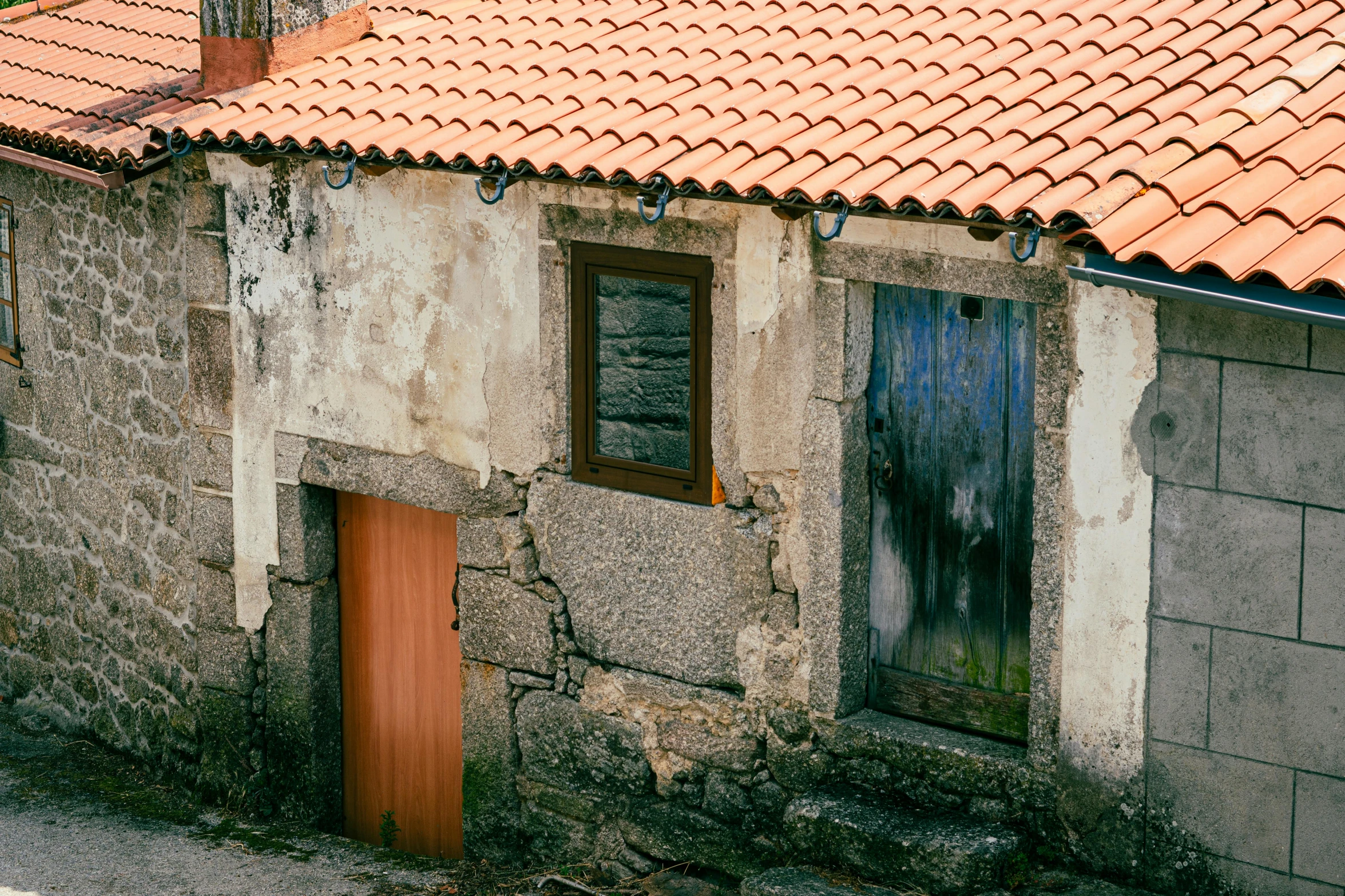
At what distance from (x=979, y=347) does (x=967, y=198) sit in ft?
2.66

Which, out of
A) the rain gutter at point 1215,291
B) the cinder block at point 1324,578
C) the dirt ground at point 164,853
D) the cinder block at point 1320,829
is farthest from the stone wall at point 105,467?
the cinder block at point 1320,829

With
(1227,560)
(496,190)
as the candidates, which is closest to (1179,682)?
(1227,560)

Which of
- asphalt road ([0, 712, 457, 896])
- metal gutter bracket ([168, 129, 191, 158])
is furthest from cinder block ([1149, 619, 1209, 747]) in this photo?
metal gutter bracket ([168, 129, 191, 158])

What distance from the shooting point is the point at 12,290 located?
8.52m

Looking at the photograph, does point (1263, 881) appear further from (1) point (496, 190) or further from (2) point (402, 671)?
(2) point (402, 671)

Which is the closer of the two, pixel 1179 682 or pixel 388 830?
pixel 1179 682

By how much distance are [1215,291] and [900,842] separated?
6.60 feet

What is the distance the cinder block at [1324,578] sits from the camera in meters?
4.61

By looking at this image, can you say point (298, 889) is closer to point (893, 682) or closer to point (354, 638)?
point (354, 638)

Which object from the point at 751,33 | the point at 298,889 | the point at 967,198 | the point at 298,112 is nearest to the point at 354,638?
the point at 298,889

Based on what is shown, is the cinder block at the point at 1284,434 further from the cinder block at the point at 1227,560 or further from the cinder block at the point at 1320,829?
the cinder block at the point at 1320,829

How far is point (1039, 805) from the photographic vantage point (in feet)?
17.4

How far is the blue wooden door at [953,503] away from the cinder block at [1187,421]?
0.57m

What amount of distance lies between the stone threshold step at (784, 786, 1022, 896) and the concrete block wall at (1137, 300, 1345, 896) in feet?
1.75
